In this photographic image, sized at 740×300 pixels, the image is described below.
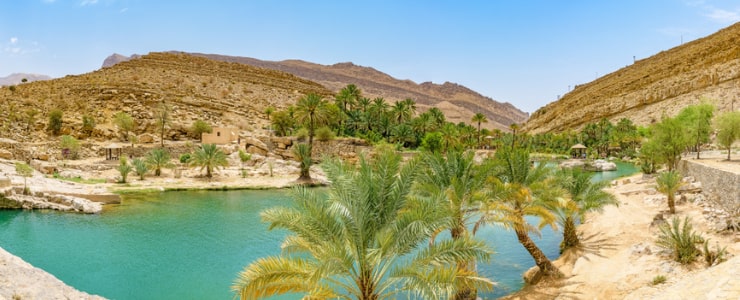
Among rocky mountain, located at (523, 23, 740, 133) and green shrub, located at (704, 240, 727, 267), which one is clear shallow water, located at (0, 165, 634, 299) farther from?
rocky mountain, located at (523, 23, 740, 133)

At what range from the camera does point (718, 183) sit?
15.0 meters

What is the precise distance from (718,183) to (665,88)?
257 ft

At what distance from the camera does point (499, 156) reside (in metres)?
12.0

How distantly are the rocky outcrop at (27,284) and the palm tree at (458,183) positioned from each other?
824 cm

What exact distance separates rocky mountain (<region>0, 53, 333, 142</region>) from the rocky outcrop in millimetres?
43082

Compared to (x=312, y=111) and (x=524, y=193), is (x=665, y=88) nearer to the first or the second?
(x=312, y=111)

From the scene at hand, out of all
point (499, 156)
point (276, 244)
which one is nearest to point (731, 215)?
point (499, 156)

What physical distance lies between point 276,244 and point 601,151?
6256 cm

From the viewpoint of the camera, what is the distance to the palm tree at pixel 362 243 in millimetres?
6055

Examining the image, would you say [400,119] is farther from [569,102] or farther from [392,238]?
[569,102]

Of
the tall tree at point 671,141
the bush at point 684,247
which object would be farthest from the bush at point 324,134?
the bush at point 684,247

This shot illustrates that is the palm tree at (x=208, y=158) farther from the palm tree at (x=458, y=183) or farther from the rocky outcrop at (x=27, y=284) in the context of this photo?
the palm tree at (x=458, y=183)

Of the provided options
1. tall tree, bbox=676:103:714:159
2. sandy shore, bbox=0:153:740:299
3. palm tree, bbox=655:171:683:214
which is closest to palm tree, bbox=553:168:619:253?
sandy shore, bbox=0:153:740:299

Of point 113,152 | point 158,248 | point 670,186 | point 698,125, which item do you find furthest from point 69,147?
point 698,125
